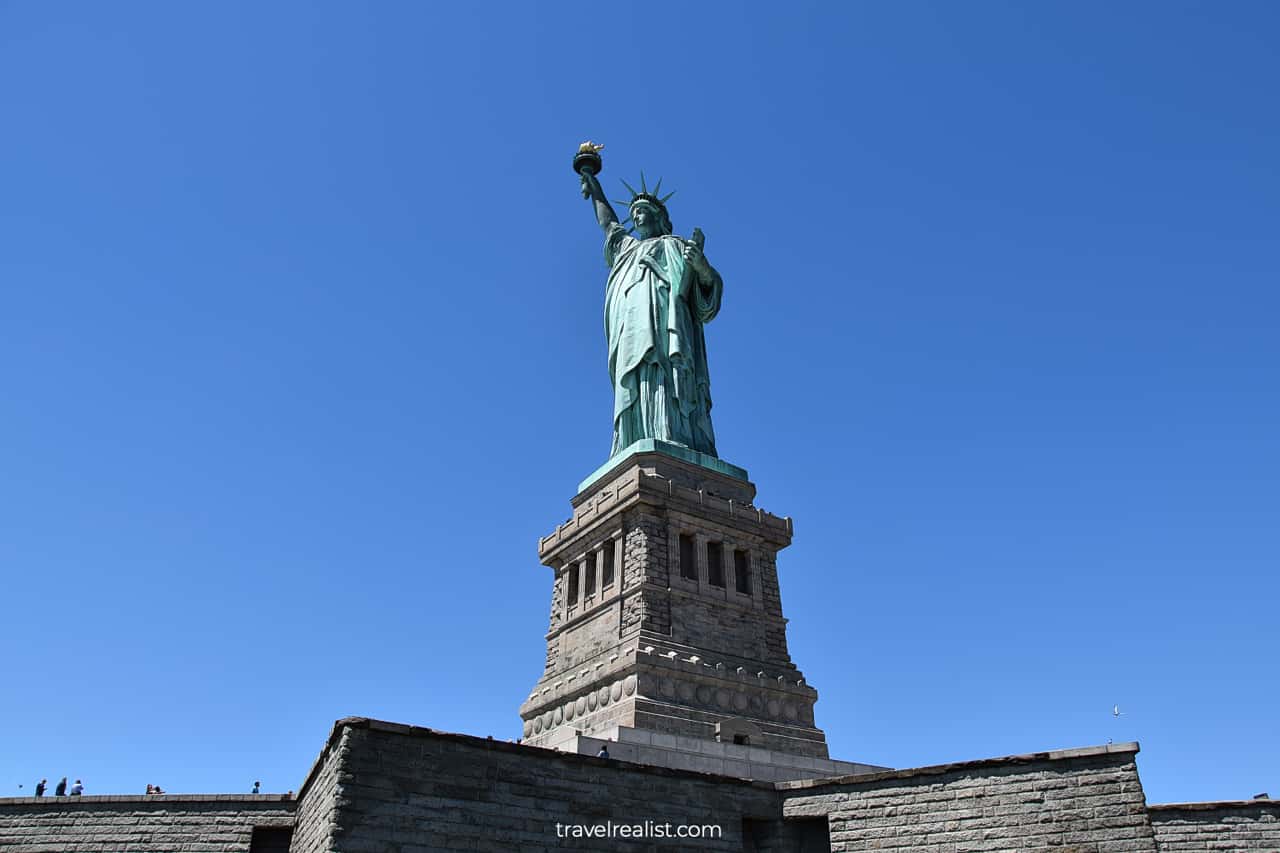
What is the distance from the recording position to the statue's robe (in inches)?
1325

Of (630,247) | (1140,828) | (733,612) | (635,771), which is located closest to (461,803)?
(635,771)

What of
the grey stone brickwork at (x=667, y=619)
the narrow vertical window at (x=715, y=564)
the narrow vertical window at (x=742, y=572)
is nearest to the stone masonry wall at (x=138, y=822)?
the grey stone brickwork at (x=667, y=619)

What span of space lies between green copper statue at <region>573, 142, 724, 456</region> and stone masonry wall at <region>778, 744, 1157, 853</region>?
20.2 meters

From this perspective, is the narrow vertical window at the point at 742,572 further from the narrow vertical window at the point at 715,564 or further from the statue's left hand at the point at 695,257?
the statue's left hand at the point at 695,257

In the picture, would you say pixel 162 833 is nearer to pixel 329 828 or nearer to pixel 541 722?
pixel 329 828

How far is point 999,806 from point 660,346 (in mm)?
23853

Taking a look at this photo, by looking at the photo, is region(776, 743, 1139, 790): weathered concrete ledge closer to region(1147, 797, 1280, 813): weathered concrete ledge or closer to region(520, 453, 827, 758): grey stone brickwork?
region(1147, 797, 1280, 813): weathered concrete ledge

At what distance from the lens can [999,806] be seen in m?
12.0

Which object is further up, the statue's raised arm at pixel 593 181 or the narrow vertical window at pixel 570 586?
the statue's raised arm at pixel 593 181

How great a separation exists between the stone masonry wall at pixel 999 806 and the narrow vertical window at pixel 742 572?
17.4 m

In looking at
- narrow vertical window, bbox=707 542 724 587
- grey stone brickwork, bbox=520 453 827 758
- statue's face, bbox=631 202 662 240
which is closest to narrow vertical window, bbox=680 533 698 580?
grey stone brickwork, bbox=520 453 827 758

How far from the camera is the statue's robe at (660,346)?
33656mm

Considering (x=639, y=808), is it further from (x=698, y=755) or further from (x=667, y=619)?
(x=667, y=619)

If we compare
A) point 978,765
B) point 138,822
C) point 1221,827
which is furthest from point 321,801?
point 1221,827
